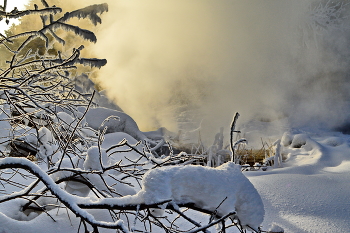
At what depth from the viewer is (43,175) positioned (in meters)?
0.81

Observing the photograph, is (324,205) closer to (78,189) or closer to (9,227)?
(78,189)

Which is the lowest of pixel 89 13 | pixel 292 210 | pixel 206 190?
pixel 292 210

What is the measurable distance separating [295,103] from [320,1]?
751 centimetres

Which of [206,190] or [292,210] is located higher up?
[206,190]

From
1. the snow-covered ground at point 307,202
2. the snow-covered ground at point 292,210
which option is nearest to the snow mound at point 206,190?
the snow-covered ground at point 292,210

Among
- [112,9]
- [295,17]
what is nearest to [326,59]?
[295,17]

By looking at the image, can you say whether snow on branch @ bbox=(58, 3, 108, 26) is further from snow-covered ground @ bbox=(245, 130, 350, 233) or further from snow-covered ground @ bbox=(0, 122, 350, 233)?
snow-covered ground @ bbox=(245, 130, 350, 233)

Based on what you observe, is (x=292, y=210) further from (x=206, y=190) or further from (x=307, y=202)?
(x=206, y=190)

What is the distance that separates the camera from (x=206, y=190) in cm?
91

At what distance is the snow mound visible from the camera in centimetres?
86

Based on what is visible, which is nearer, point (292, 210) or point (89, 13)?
point (292, 210)

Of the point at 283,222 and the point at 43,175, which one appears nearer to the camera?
the point at 43,175

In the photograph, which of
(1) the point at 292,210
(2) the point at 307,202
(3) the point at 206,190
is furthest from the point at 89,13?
(2) the point at 307,202

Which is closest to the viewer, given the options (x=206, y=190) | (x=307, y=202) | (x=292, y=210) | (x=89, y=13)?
(x=206, y=190)
